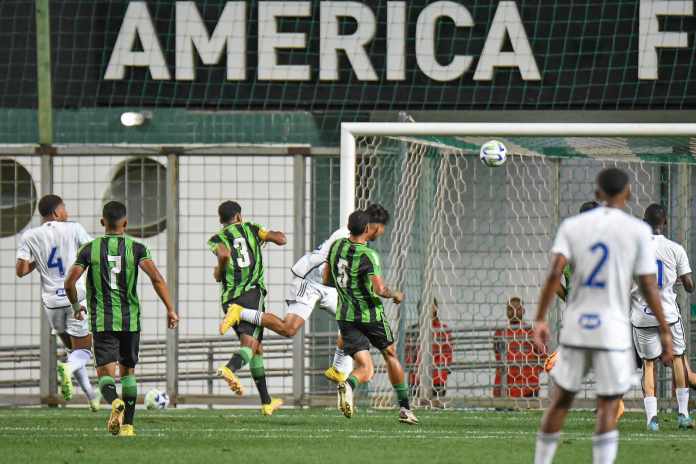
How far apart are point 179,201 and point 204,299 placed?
45.6 inches

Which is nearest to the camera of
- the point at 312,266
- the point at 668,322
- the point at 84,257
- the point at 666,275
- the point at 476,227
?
the point at 84,257

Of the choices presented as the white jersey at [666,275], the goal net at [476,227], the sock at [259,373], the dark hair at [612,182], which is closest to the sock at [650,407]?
the white jersey at [666,275]

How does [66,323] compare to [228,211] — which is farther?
[66,323]

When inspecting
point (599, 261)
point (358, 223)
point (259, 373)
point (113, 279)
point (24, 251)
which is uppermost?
point (358, 223)

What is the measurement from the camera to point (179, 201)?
17.4m

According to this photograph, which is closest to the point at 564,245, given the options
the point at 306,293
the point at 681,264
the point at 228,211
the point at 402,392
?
the point at 681,264

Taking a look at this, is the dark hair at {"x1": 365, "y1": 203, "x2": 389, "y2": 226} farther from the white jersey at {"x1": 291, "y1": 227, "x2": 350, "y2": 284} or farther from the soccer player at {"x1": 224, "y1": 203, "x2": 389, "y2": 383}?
the white jersey at {"x1": 291, "y1": 227, "x2": 350, "y2": 284}

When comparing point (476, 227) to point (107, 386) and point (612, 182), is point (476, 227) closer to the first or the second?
point (107, 386)

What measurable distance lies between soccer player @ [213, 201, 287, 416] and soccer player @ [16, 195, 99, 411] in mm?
1419

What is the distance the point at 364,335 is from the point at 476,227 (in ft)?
16.5

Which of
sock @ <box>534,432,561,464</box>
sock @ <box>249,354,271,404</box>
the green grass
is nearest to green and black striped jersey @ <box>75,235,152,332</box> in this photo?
the green grass

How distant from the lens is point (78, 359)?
1389 centimetres

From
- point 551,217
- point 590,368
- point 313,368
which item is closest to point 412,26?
point 551,217

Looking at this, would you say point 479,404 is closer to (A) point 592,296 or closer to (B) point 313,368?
(B) point 313,368
